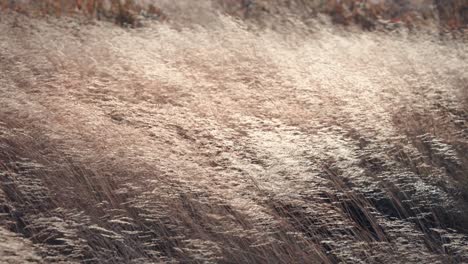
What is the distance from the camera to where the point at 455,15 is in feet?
18.7

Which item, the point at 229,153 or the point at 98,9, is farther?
the point at 98,9

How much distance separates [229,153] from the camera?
2.87m

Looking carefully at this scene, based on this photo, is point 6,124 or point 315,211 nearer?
point 315,211

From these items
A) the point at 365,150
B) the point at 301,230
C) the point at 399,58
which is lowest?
the point at 301,230

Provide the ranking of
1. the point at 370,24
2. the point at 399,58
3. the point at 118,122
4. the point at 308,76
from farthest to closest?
the point at 370,24 → the point at 399,58 → the point at 308,76 → the point at 118,122

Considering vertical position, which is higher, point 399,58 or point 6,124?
point 399,58

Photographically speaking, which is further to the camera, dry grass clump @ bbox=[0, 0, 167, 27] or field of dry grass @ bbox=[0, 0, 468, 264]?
dry grass clump @ bbox=[0, 0, 167, 27]

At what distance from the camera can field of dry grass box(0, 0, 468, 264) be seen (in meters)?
2.38

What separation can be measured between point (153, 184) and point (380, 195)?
3.28 ft

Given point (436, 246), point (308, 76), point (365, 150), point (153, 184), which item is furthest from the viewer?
point (308, 76)

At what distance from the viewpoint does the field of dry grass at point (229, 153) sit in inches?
93.9

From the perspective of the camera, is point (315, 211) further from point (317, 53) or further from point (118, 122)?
point (317, 53)

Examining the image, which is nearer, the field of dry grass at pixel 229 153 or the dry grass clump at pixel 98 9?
the field of dry grass at pixel 229 153

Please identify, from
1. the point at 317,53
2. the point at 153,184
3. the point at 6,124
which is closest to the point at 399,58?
the point at 317,53
